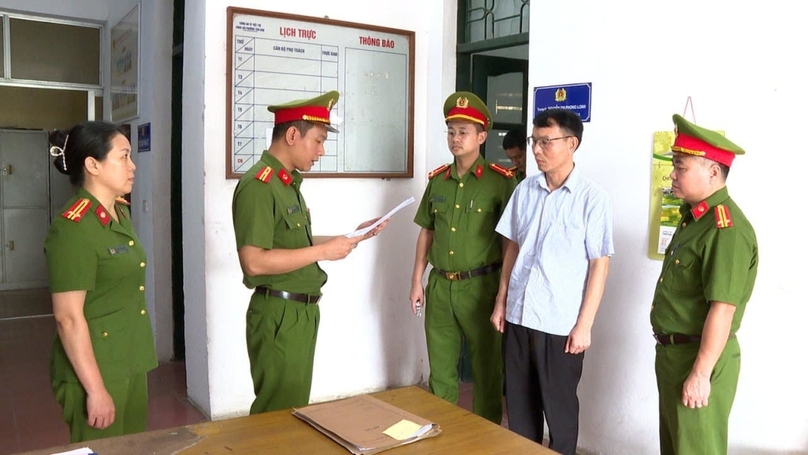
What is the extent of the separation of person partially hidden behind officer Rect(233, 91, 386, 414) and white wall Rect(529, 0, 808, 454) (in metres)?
1.23

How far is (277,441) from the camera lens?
1.61 m

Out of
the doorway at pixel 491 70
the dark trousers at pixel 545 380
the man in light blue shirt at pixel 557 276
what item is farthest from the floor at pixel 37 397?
the doorway at pixel 491 70

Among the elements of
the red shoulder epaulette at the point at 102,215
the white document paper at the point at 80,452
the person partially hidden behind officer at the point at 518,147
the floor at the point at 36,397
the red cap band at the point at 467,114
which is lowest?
the floor at the point at 36,397

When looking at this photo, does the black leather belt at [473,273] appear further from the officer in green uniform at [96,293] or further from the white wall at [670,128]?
the officer in green uniform at [96,293]

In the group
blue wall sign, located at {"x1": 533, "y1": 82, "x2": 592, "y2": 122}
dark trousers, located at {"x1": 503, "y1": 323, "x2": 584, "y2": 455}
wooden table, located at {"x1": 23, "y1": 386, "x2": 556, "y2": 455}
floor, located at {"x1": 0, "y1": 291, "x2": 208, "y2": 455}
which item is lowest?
floor, located at {"x1": 0, "y1": 291, "x2": 208, "y2": 455}

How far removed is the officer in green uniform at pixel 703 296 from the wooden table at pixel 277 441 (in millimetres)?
866

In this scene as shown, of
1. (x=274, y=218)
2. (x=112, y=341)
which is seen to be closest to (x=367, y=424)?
(x=112, y=341)

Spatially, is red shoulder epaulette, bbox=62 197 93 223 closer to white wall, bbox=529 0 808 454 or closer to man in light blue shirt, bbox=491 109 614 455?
man in light blue shirt, bbox=491 109 614 455

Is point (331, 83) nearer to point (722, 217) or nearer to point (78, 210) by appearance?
point (78, 210)

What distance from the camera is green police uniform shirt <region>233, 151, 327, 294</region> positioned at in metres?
2.44

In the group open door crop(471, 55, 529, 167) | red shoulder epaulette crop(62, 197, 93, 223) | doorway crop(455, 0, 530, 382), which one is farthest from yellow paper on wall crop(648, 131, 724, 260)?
red shoulder epaulette crop(62, 197, 93, 223)

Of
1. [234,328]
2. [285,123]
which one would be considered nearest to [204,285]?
[234,328]

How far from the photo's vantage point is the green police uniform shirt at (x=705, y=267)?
83.9 inches

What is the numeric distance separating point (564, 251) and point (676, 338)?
1.89 feet
